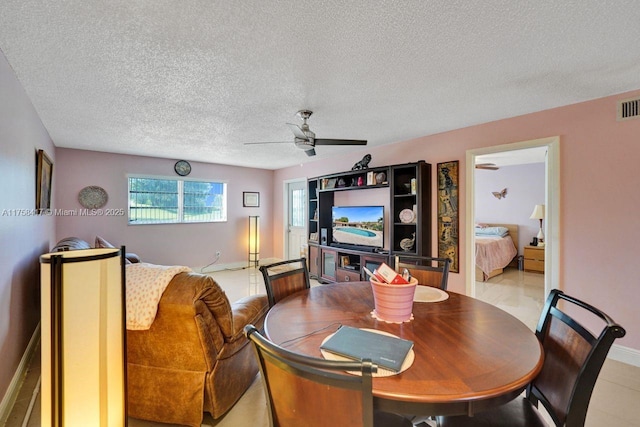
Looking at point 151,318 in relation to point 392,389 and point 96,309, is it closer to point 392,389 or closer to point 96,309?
point 96,309

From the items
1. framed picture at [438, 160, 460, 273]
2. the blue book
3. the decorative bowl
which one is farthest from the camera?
framed picture at [438, 160, 460, 273]

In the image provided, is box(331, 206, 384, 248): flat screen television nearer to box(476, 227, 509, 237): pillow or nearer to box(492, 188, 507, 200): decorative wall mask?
box(476, 227, 509, 237): pillow

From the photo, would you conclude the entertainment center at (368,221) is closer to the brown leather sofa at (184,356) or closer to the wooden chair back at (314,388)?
the brown leather sofa at (184,356)

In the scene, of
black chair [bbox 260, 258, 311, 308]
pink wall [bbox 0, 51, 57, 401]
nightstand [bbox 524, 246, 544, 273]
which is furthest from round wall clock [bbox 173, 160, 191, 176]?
nightstand [bbox 524, 246, 544, 273]

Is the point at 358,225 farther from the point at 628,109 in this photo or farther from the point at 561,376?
the point at 561,376

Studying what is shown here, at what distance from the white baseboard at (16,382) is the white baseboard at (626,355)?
4574mm

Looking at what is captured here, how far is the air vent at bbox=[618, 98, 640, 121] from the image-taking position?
2.34 m

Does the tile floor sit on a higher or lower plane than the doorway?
lower

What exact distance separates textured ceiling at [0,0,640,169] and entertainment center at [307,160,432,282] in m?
0.99

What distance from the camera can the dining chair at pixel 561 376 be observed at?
97 centimetres

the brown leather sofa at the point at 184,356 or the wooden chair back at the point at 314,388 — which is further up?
the wooden chair back at the point at 314,388

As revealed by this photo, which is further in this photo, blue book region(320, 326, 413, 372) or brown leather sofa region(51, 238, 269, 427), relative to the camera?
brown leather sofa region(51, 238, 269, 427)

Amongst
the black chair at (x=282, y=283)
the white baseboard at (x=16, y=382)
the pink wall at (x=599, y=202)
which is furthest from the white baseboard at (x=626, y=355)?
the white baseboard at (x=16, y=382)

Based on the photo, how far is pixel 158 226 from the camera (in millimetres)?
5332
